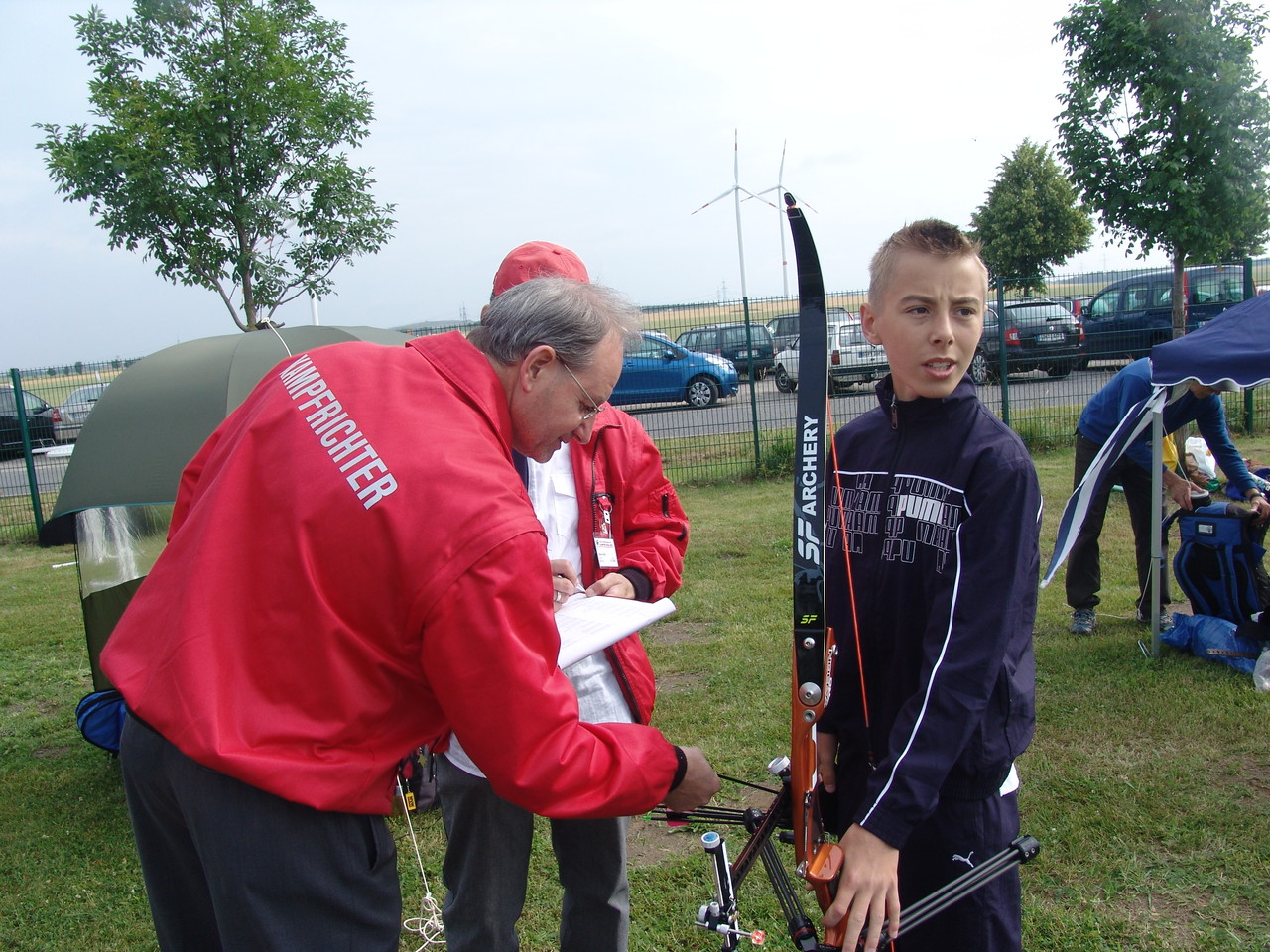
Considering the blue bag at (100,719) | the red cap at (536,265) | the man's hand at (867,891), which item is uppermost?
the red cap at (536,265)

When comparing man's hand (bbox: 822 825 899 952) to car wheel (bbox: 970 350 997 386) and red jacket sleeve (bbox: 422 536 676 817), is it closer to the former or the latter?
red jacket sleeve (bbox: 422 536 676 817)

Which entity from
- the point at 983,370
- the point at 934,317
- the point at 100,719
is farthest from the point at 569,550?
the point at 983,370

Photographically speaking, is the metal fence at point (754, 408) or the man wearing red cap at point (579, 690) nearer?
the man wearing red cap at point (579, 690)

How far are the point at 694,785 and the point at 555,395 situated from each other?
0.80m

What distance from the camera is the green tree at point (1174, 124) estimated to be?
10898 millimetres

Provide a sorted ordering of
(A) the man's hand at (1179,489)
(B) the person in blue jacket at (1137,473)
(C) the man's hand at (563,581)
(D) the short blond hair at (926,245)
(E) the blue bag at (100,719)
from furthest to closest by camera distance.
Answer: (A) the man's hand at (1179,489) < (B) the person in blue jacket at (1137,473) < (E) the blue bag at (100,719) < (C) the man's hand at (563,581) < (D) the short blond hair at (926,245)

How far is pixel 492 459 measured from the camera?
1462 mm

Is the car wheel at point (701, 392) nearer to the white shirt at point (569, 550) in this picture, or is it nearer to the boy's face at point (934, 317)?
the white shirt at point (569, 550)

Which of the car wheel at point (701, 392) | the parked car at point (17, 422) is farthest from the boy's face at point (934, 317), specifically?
the parked car at point (17, 422)

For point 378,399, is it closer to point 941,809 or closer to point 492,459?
point 492,459

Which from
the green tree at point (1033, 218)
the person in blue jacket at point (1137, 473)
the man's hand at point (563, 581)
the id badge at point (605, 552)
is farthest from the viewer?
the green tree at point (1033, 218)

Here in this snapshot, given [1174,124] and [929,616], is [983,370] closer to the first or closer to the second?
[1174,124]

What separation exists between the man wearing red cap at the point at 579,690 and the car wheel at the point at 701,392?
830 cm

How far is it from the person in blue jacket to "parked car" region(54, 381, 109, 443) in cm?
1134
